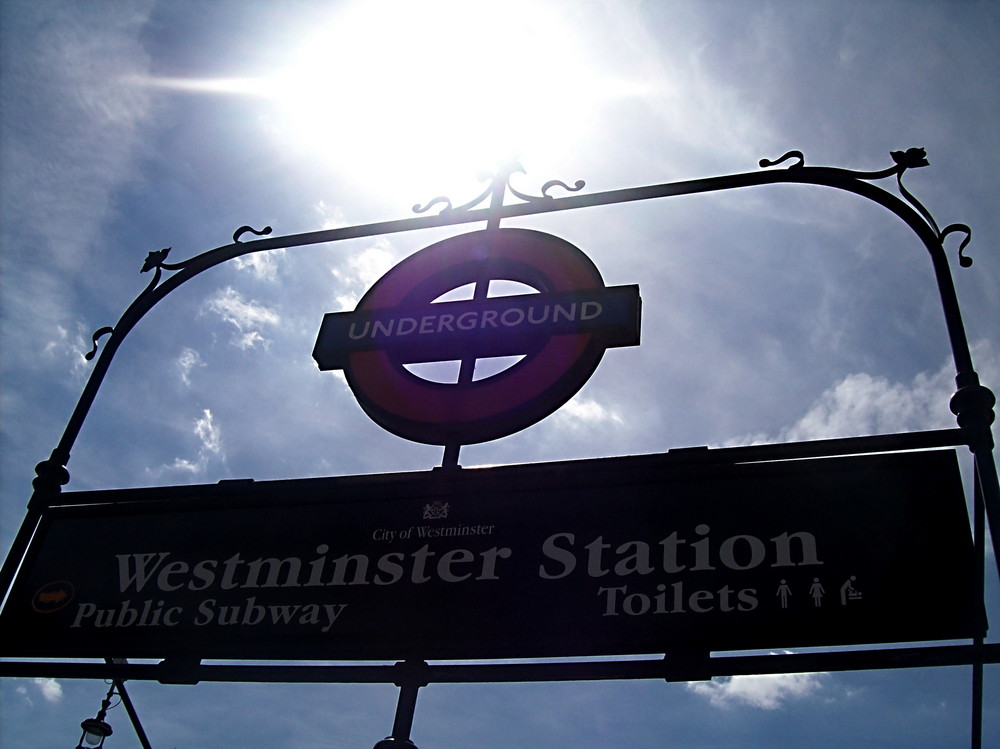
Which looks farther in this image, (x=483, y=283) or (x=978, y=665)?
(x=483, y=283)

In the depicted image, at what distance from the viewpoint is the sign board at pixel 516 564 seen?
3316 mm

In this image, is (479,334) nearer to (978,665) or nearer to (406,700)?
(406,700)

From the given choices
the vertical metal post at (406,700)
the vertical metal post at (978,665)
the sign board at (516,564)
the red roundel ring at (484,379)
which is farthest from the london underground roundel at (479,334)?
the vertical metal post at (978,665)

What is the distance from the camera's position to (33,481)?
5.05 m

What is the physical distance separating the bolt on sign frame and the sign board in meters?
0.06

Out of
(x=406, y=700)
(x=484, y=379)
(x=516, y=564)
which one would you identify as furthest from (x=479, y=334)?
(x=406, y=700)

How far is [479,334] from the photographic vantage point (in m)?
5.14

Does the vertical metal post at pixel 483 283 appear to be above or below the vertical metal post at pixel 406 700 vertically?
above

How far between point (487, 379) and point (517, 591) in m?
1.60

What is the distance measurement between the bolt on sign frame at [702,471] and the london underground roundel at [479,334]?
0.92 ft

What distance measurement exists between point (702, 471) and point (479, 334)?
5.92ft

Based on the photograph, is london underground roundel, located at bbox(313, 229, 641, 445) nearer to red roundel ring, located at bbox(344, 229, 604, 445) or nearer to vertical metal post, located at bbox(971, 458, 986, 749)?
red roundel ring, located at bbox(344, 229, 604, 445)

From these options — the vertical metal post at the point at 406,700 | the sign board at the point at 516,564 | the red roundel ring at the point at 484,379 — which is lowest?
the vertical metal post at the point at 406,700

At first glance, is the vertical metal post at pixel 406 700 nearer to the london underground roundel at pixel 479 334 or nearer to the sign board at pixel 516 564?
the sign board at pixel 516 564
